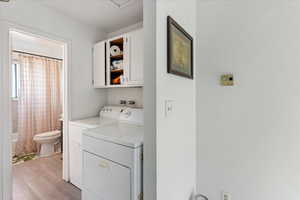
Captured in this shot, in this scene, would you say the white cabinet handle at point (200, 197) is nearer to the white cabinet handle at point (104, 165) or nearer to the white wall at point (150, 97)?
the white wall at point (150, 97)

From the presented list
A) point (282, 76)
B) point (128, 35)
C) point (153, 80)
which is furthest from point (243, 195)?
point (128, 35)

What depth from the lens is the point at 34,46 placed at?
311 centimetres

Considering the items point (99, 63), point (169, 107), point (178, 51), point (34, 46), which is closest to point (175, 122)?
point (169, 107)

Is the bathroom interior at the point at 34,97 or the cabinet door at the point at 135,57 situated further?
the bathroom interior at the point at 34,97

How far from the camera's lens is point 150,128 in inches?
35.4

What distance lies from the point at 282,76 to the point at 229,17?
0.75 meters

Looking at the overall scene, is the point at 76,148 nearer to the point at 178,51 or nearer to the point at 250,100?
the point at 178,51

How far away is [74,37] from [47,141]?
224 centimetres

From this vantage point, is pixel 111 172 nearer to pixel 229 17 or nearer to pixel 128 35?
pixel 128 35

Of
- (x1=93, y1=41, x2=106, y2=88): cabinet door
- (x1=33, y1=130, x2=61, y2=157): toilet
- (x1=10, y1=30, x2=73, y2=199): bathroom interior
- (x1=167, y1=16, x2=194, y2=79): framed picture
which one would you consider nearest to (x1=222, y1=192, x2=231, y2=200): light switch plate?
(x1=167, y1=16, x2=194, y2=79): framed picture

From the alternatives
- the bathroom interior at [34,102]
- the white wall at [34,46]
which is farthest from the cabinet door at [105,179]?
the white wall at [34,46]

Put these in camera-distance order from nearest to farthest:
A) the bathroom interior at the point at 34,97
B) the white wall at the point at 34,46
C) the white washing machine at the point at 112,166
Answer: the white washing machine at the point at 112,166
the white wall at the point at 34,46
the bathroom interior at the point at 34,97

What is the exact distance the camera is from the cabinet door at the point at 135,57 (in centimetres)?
192

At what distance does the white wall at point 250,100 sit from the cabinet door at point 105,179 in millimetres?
923
